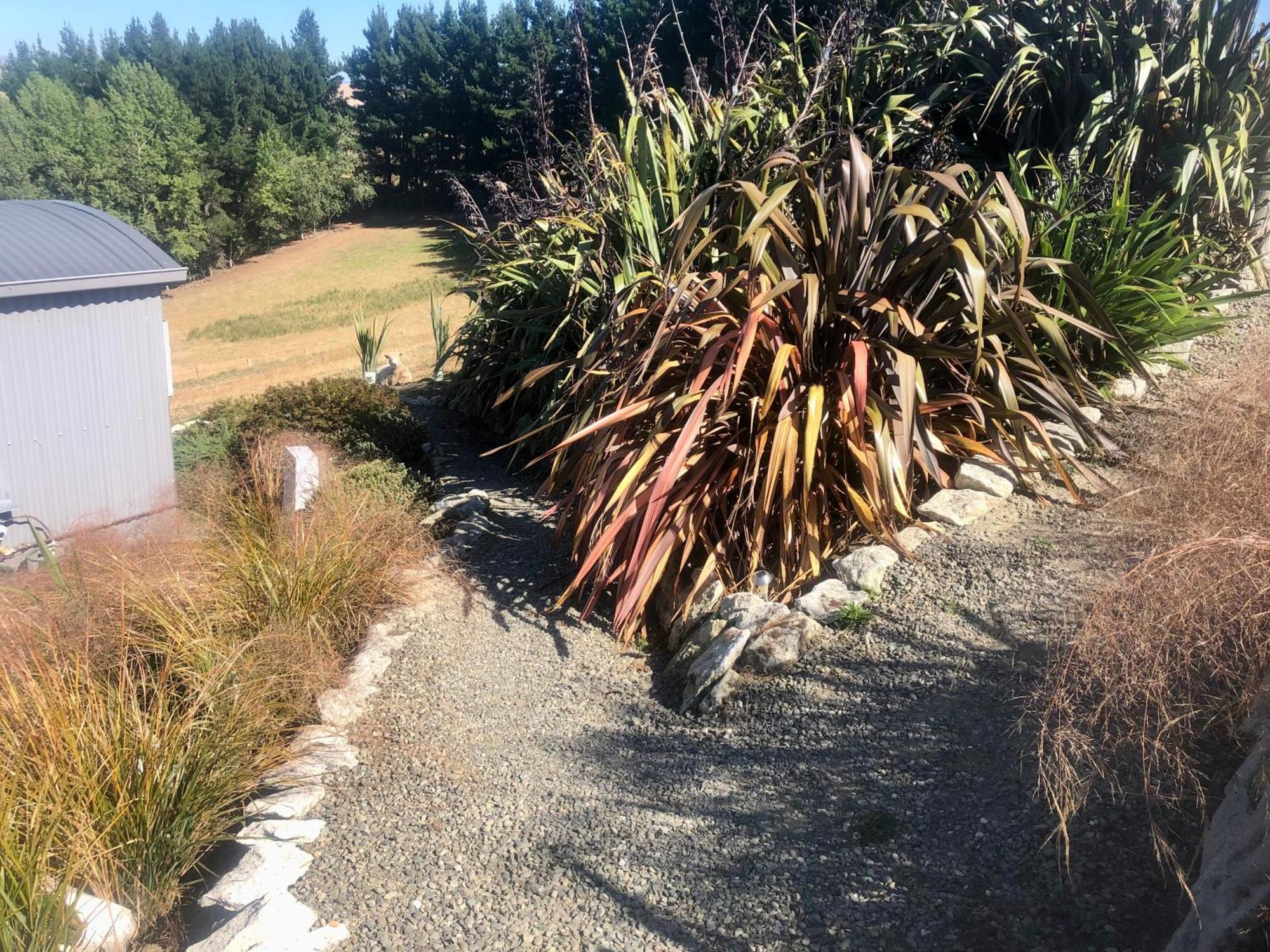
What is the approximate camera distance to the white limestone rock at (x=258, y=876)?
3352 millimetres

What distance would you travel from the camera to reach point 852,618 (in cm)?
424

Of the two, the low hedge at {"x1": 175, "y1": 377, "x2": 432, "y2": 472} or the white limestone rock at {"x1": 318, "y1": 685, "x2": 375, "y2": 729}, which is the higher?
the low hedge at {"x1": 175, "y1": 377, "x2": 432, "y2": 472}

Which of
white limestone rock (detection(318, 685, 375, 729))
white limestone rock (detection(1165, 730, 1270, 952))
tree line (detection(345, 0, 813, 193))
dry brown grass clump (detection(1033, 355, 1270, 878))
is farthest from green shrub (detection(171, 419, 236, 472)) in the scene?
tree line (detection(345, 0, 813, 193))

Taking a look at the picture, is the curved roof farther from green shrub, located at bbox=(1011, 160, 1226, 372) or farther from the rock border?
green shrub, located at bbox=(1011, 160, 1226, 372)

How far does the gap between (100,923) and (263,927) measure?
1.74ft

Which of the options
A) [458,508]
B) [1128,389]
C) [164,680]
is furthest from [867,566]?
[458,508]

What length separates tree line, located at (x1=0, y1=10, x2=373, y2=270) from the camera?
139 ft

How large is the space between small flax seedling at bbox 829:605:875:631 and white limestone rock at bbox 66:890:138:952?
2.75m

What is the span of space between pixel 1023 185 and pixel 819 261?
68.5 inches

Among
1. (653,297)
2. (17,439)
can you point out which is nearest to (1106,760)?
(653,297)

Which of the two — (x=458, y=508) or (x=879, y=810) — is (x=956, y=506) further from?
(x=458, y=508)

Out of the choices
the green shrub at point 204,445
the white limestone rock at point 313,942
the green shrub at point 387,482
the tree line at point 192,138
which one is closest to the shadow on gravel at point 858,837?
the white limestone rock at point 313,942

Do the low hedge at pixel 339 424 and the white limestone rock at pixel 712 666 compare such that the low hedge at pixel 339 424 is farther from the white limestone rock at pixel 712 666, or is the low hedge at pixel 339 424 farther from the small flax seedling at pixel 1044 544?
the small flax seedling at pixel 1044 544

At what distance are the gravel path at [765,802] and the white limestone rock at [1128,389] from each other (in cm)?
123
